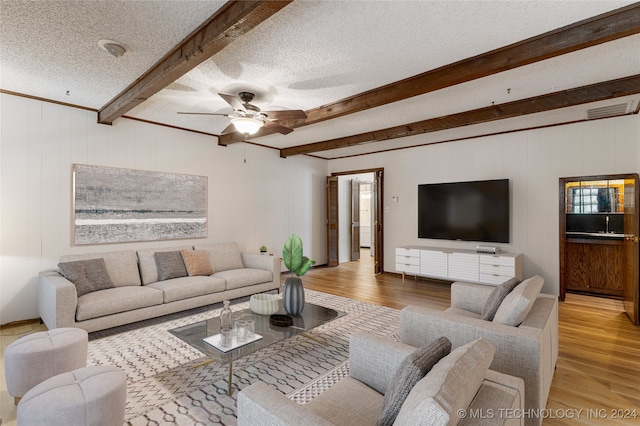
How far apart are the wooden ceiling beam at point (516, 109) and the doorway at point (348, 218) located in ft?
5.47

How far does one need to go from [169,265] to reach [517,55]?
4.43m

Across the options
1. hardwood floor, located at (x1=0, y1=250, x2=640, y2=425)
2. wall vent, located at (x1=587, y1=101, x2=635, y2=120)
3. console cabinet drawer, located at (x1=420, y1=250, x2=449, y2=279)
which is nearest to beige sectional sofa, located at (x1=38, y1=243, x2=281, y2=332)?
hardwood floor, located at (x1=0, y1=250, x2=640, y2=425)

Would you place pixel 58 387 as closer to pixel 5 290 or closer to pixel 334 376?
pixel 334 376

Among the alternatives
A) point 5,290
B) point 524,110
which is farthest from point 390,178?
point 5,290

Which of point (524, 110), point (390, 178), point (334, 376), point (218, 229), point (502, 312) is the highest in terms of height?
point (524, 110)

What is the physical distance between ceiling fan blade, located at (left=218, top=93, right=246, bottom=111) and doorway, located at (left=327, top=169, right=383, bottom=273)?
413 cm

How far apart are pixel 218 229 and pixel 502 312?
4474 millimetres

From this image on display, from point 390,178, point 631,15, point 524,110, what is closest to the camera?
point 631,15

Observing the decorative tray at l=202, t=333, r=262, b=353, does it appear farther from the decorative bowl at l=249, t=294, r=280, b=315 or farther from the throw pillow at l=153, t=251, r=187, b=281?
the throw pillow at l=153, t=251, r=187, b=281

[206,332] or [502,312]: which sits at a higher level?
[502,312]

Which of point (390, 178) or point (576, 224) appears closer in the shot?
point (576, 224)

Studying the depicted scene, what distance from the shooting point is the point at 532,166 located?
16.4 ft

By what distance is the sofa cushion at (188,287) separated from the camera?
3.73 m

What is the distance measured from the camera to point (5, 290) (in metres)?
3.52
